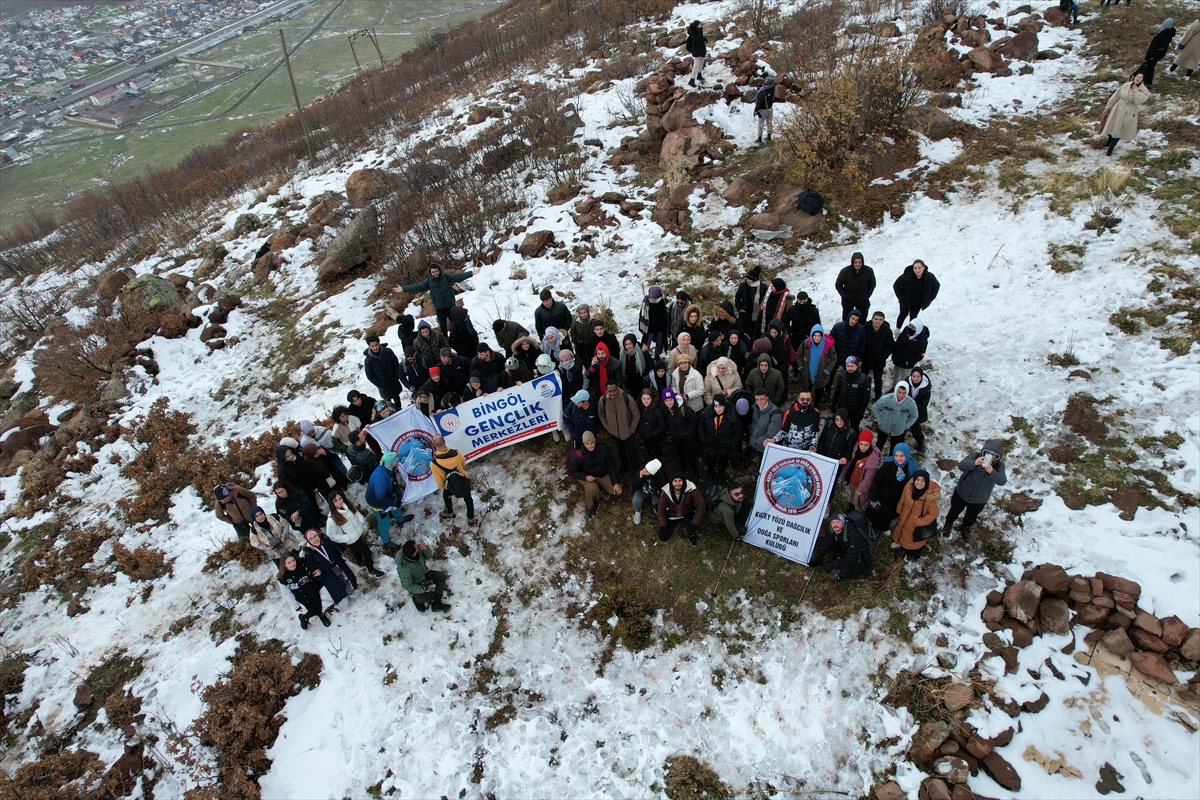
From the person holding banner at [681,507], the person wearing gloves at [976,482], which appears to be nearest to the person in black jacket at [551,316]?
the person holding banner at [681,507]

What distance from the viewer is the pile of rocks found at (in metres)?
6.08

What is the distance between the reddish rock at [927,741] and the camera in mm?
6148

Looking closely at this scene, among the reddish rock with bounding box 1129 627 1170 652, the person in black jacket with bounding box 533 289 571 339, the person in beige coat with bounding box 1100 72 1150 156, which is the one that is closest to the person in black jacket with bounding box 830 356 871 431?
the reddish rock with bounding box 1129 627 1170 652

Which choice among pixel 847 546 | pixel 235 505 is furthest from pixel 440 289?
pixel 847 546

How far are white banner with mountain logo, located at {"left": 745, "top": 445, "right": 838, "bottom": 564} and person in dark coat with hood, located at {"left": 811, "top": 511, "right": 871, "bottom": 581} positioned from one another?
0.55 ft

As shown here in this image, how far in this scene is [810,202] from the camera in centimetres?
1355

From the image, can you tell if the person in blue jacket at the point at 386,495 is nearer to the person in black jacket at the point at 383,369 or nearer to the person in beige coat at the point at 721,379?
the person in black jacket at the point at 383,369

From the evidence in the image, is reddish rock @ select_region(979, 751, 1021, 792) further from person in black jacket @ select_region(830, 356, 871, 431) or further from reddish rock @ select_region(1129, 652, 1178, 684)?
person in black jacket @ select_region(830, 356, 871, 431)

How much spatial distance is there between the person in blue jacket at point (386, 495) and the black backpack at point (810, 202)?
11.2m

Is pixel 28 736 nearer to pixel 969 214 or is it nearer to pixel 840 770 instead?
pixel 840 770

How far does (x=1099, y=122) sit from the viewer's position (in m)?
13.6

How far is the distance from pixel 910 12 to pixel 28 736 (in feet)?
99.5

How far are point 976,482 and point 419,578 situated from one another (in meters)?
7.73

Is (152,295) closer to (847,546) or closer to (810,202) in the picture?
(810,202)
